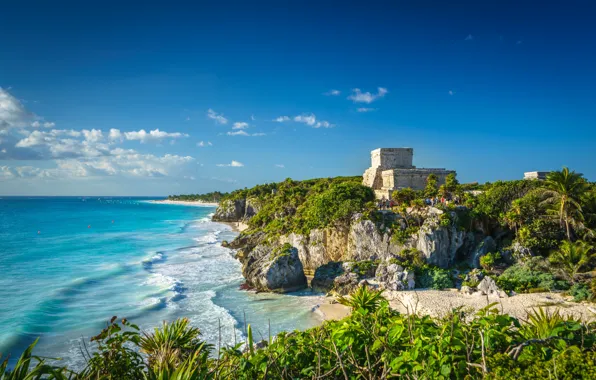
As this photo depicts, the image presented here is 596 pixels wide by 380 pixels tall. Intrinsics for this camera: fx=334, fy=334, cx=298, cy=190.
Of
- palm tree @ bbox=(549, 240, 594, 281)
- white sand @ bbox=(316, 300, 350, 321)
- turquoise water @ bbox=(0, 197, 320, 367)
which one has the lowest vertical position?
turquoise water @ bbox=(0, 197, 320, 367)

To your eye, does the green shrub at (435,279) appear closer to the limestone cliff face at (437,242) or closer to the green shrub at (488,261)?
the limestone cliff face at (437,242)

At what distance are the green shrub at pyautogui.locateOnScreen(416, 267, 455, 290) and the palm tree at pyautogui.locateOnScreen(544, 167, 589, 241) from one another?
7.57 metres

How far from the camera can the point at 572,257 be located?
723 inches

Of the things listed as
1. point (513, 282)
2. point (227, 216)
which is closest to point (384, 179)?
point (513, 282)

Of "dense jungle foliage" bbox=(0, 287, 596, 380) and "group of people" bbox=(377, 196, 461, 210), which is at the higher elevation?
"group of people" bbox=(377, 196, 461, 210)

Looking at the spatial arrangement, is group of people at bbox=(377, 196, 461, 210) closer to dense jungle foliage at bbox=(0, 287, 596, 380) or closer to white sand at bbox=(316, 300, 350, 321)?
white sand at bbox=(316, 300, 350, 321)

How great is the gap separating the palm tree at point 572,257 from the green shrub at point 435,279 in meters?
5.86

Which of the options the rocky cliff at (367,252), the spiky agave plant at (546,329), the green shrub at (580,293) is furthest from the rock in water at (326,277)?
the spiky agave plant at (546,329)

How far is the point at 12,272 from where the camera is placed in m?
26.6

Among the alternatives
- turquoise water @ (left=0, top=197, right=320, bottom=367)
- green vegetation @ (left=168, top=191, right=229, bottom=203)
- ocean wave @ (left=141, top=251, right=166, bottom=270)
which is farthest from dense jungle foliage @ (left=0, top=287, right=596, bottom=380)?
green vegetation @ (left=168, top=191, right=229, bottom=203)

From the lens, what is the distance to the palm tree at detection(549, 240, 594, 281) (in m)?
18.0

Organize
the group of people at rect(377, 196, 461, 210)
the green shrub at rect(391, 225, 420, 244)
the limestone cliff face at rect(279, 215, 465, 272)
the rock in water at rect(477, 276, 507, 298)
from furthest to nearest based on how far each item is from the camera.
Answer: the group of people at rect(377, 196, 461, 210)
the green shrub at rect(391, 225, 420, 244)
the limestone cliff face at rect(279, 215, 465, 272)
the rock in water at rect(477, 276, 507, 298)

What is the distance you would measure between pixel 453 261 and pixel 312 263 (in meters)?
10.4

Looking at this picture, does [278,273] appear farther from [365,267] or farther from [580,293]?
[580,293]
